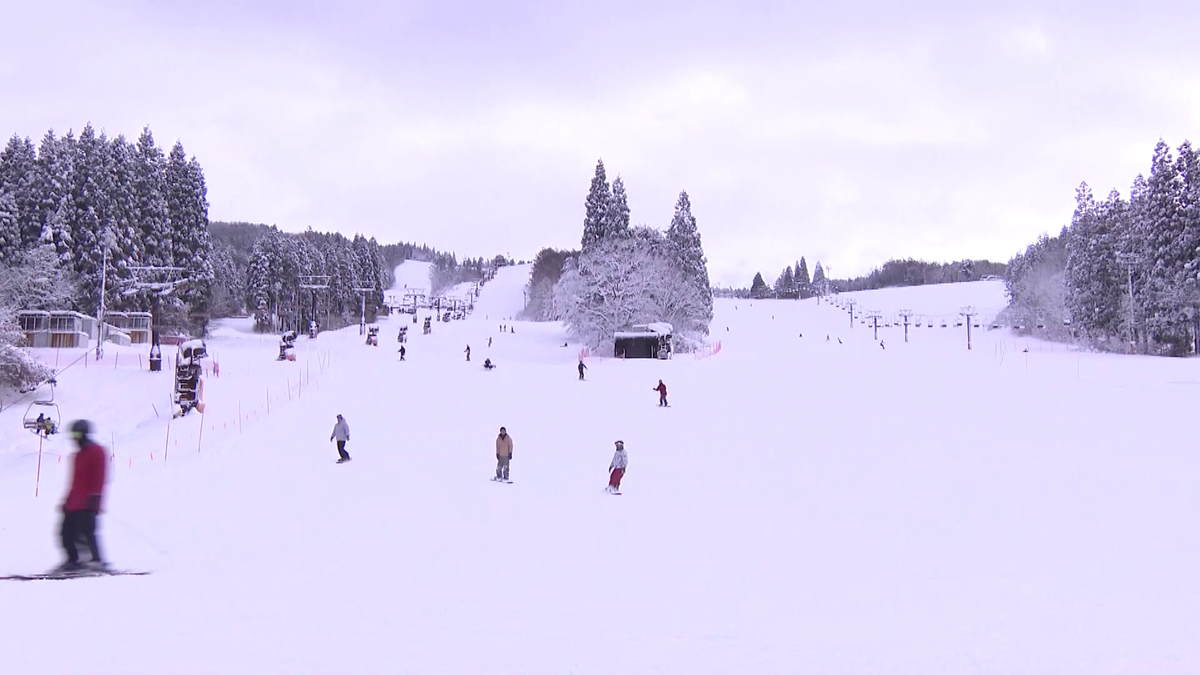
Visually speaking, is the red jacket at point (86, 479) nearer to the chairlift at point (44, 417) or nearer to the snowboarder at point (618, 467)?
the snowboarder at point (618, 467)

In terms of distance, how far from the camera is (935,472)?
15.8 m

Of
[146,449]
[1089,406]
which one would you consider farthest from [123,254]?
[1089,406]

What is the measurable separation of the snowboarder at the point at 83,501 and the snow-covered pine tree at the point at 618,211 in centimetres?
5545

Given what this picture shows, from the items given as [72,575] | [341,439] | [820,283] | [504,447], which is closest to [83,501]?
[72,575]

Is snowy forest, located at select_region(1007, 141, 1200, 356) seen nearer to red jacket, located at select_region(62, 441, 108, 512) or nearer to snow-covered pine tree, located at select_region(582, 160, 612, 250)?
snow-covered pine tree, located at select_region(582, 160, 612, 250)

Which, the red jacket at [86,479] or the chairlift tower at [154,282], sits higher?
the chairlift tower at [154,282]

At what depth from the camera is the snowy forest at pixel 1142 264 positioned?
1763 inches

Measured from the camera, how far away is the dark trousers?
22.9ft

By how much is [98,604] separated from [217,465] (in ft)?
36.8

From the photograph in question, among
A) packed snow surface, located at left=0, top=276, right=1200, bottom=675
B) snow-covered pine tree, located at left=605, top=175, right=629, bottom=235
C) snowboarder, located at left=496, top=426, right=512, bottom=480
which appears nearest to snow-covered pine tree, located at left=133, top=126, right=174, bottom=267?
packed snow surface, located at left=0, top=276, right=1200, bottom=675

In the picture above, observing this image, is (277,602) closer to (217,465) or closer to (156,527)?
(156,527)

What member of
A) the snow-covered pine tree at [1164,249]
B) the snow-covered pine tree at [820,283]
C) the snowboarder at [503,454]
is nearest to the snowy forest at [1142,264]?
the snow-covered pine tree at [1164,249]

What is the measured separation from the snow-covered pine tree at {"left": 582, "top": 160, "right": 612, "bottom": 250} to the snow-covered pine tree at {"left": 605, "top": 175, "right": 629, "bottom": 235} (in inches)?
15.2

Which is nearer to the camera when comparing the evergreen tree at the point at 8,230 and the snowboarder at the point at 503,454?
the snowboarder at the point at 503,454
